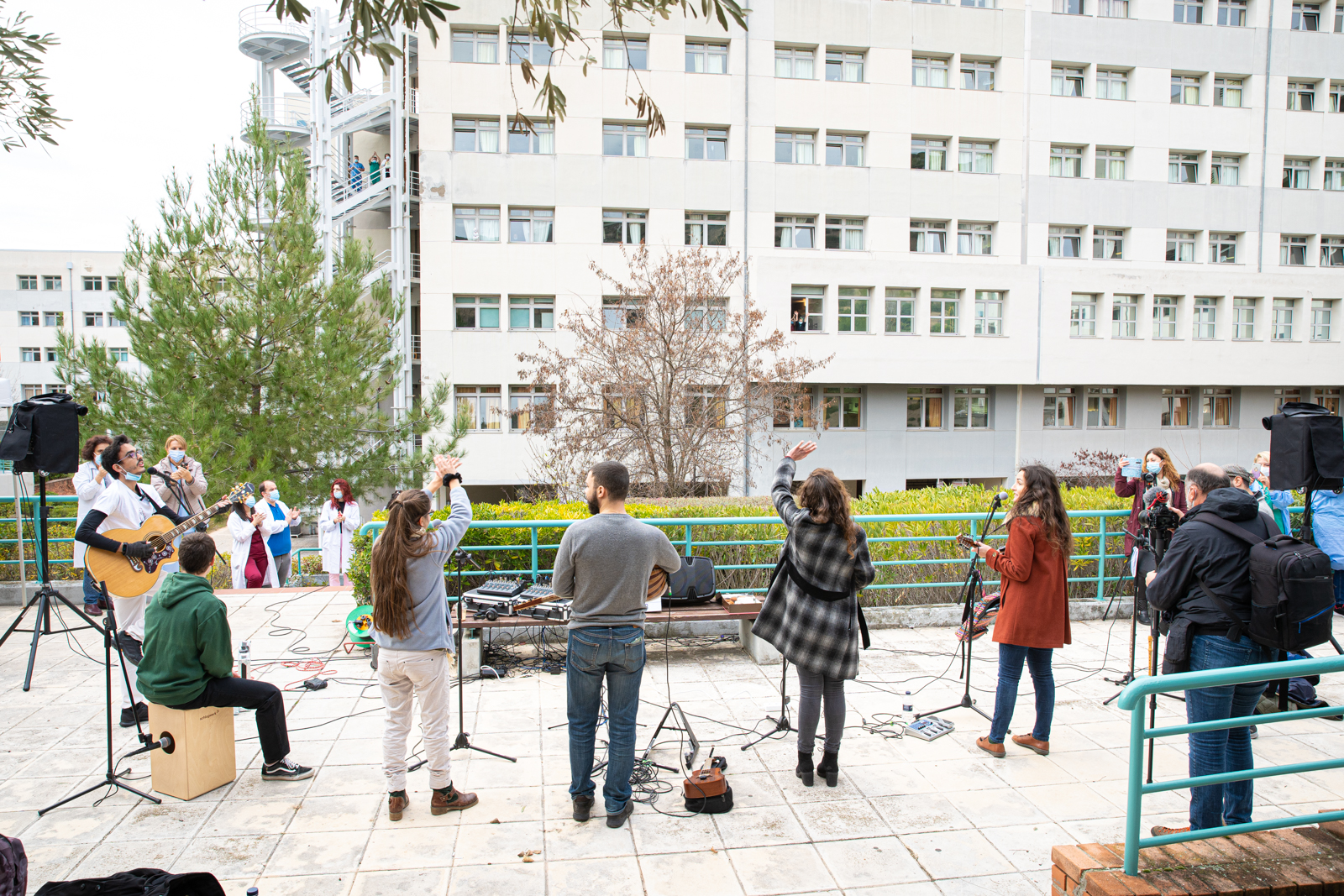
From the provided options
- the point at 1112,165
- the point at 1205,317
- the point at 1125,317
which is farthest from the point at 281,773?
the point at 1205,317

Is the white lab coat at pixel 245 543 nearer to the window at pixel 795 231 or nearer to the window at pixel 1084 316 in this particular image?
the window at pixel 795 231

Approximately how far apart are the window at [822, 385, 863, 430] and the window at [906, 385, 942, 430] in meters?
1.81

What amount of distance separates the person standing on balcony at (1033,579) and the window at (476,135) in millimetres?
23780

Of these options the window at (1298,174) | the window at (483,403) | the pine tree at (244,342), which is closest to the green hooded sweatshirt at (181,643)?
the pine tree at (244,342)

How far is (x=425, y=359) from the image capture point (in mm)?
25359

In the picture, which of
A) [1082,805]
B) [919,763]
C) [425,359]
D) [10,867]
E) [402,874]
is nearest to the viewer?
[10,867]

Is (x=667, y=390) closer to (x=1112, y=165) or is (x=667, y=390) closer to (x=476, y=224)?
(x=476, y=224)

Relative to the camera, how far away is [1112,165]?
93.5ft

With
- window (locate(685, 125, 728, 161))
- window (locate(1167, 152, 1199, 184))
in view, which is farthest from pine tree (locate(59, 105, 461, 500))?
window (locate(1167, 152, 1199, 184))

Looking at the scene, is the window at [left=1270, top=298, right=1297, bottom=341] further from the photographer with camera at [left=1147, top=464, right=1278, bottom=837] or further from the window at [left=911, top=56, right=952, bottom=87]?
the photographer with camera at [left=1147, top=464, right=1278, bottom=837]

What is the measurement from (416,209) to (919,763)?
91.5 feet

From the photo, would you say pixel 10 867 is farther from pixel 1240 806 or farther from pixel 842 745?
pixel 1240 806

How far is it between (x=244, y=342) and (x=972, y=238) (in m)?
23.3

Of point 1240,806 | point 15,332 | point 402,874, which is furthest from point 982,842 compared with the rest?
point 15,332
